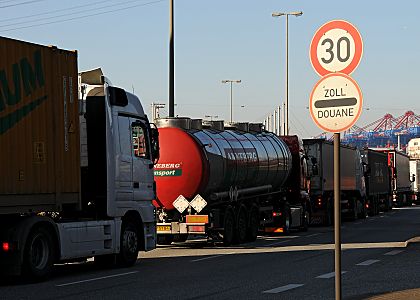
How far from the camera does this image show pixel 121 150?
A: 18.6 m

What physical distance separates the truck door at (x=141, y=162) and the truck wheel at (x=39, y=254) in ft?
11.5

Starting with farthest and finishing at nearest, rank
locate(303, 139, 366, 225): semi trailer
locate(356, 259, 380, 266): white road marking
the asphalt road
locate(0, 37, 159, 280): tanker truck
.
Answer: locate(303, 139, 366, 225): semi trailer
locate(356, 259, 380, 266): white road marking
locate(0, 37, 159, 280): tanker truck
the asphalt road

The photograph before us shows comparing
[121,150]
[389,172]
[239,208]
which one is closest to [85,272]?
[121,150]

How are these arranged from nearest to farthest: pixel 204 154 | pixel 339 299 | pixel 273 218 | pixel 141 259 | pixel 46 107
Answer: pixel 339 299 < pixel 46 107 < pixel 141 259 < pixel 204 154 < pixel 273 218

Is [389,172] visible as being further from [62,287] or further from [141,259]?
[62,287]

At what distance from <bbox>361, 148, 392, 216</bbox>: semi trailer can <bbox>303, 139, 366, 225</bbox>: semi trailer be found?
15.9ft

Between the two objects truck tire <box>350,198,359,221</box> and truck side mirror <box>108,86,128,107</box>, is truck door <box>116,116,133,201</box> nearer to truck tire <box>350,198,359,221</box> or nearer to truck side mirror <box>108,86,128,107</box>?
truck side mirror <box>108,86,128,107</box>

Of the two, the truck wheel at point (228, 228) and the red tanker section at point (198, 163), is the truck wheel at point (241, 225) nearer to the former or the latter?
the truck wheel at point (228, 228)

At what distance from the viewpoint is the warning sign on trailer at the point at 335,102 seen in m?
8.95

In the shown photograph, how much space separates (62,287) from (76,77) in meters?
4.02

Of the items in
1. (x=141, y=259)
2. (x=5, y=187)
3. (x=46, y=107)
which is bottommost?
(x=141, y=259)

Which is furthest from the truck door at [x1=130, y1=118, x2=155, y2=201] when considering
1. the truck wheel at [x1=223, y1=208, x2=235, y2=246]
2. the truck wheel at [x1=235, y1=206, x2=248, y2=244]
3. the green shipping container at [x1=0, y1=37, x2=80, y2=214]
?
the truck wheel at [x1=235, y1=206, x2=248, y2=244]

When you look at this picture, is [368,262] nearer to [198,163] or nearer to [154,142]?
[154,142]

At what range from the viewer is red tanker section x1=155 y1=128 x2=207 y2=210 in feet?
81.3
